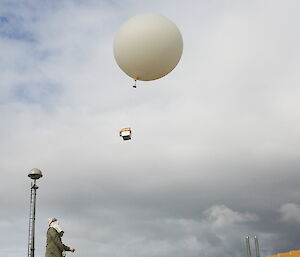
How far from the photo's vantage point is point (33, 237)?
1812 centimetres

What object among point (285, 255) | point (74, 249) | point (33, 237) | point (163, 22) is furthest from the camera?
point (33, 237)

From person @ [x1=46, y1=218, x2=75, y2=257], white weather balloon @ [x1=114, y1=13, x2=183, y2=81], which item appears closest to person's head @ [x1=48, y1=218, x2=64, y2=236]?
person @ [x1=46, y1=218, x2=75, y2=257]

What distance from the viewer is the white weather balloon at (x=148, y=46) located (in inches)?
532

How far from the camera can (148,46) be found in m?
13.5

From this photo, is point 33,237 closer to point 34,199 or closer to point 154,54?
point 34,199

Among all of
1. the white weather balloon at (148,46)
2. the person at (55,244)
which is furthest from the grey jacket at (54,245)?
the white weather balloon at (148,46)

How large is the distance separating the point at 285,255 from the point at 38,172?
924 centimetres

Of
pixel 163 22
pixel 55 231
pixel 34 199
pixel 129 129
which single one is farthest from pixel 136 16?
pixel 34 199

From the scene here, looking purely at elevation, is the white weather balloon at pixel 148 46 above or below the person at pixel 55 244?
above

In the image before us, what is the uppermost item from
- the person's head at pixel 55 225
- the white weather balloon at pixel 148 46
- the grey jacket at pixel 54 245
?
the white weather balloon at pixel 148 46

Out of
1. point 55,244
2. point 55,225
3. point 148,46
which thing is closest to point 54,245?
point 55,244

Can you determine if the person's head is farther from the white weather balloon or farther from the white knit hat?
the white weather balloon

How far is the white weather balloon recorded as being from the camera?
13508mm

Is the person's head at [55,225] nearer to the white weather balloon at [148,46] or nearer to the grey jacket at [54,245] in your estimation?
the grey jacket at [54,245]
